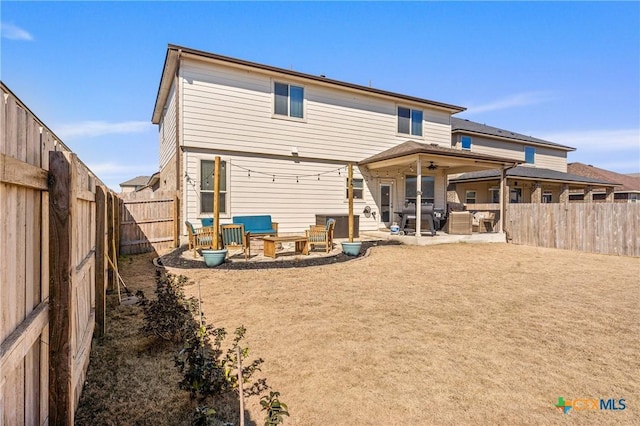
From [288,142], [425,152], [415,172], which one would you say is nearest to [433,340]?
[425,152]

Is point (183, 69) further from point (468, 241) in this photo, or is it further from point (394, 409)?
point (468, 241)

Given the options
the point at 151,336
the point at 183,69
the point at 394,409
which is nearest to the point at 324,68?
the point at 183,69

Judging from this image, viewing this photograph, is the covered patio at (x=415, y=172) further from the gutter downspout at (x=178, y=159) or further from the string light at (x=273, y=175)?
the gutter downspout at (x=178, y=159)

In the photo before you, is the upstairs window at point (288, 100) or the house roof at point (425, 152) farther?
the upstairs window at point (288, 100)

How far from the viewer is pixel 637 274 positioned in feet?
25.3

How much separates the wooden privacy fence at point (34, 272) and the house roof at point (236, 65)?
972 cm

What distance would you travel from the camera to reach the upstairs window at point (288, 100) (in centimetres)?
1188

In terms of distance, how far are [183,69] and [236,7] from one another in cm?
257

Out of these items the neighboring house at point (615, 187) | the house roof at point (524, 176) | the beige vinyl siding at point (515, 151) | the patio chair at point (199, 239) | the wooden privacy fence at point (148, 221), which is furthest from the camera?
the neighboring house at point (615, 187)

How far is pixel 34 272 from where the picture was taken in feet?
5.37

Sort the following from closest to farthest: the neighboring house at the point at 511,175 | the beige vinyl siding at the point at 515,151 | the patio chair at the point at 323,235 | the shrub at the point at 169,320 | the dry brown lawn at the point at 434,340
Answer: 1. the dry brown lawn at the point at 434,340
2. the shrub at the point at 169,320
3. the patio chair at the point at 323,235
4. the neighboring house at the point at 511,175
5. the beige vinyl siding at the point at 515,151

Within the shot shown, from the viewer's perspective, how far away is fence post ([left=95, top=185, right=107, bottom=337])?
3.76 m

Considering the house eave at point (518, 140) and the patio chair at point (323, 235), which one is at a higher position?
the house eave at point (518, 140)

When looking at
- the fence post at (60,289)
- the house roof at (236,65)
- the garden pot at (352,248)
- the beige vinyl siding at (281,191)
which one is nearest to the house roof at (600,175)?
the house roof at (236,65)
